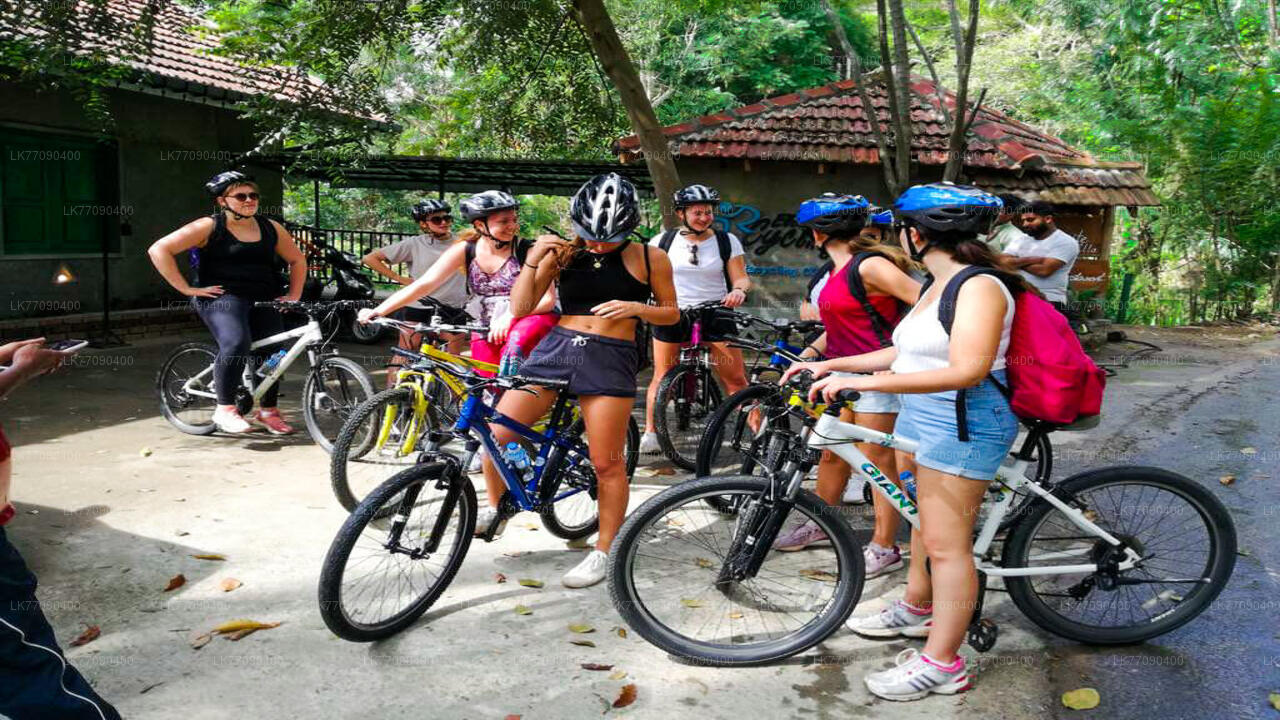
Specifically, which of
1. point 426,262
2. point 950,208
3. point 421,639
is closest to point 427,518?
point 421,639

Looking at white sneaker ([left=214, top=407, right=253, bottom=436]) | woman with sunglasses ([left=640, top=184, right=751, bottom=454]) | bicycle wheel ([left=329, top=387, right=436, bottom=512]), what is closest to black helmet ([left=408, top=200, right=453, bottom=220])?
woman with sunglasses ([left=640, top=184, right=751, bottom=454])

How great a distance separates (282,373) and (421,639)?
3691 mm

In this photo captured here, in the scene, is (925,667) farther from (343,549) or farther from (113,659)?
(113,659)

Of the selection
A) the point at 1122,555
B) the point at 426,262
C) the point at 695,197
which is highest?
the point at 695,197

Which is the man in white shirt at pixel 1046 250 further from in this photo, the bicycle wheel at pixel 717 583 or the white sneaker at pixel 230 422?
the white sneaker at pixel 230 422

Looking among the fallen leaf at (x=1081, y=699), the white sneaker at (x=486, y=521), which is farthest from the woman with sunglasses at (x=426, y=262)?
the fallen leaf at (x=1081, y=699)

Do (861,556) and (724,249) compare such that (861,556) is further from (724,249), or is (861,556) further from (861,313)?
(724,249)

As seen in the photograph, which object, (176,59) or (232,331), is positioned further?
(176,59)

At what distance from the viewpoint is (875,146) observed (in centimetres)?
1318

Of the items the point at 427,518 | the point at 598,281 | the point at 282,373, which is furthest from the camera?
the point at 282,373

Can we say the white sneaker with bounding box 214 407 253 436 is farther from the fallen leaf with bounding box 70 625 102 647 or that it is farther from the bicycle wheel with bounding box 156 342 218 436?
the fallen leaf with bounding box 70 625 102 647

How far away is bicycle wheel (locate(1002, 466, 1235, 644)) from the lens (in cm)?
357

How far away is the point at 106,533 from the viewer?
186 inches

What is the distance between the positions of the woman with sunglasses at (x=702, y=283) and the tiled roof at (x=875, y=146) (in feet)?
21.1
